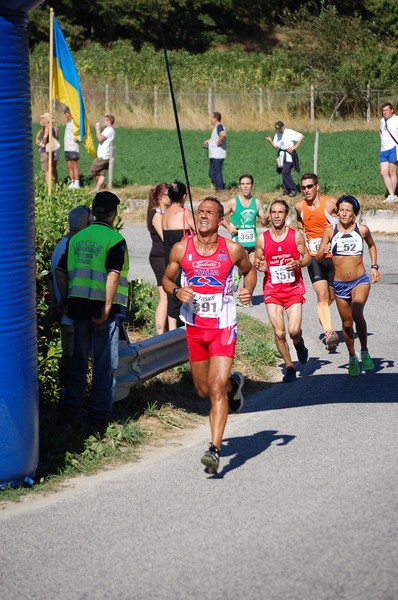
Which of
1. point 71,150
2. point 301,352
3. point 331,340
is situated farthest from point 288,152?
point 301,352

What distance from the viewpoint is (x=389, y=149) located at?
24109 millimetres

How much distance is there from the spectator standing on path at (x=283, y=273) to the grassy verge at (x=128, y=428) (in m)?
0.50

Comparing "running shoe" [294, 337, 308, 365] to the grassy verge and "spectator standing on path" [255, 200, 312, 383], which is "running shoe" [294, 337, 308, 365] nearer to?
"spectator standing on path" [255, 200, 312, 383]

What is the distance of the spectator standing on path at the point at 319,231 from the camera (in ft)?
44.3

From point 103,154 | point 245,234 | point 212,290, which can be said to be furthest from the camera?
point 103,154

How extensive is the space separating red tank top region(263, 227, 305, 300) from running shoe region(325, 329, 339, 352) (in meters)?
1.05

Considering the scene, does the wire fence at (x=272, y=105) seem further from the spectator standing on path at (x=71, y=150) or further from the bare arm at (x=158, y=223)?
the bare arm at (x=158, y=223)

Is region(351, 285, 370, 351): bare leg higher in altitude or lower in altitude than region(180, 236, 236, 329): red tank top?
lower

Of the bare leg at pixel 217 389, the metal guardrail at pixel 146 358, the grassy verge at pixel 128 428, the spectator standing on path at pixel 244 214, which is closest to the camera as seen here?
the bare leg at pixel 217 389

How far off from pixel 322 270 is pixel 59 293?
4.84 meters

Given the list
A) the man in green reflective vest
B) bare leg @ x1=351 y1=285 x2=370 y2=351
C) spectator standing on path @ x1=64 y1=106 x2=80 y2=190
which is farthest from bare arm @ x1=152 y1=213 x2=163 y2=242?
spectator standing on path @ x1=64 y1=106 x2=80 y2=190

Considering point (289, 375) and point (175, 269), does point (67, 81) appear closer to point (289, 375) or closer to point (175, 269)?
point (289, 375)

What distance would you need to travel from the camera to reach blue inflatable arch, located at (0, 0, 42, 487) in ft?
26.1

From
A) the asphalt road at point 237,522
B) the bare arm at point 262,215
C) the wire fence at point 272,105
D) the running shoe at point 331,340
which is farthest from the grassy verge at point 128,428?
the wire fence at point 272,105
